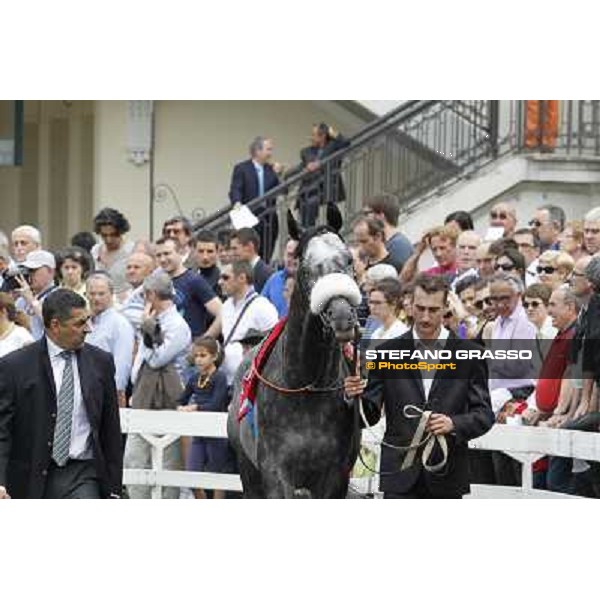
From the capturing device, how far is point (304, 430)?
11.2 metres

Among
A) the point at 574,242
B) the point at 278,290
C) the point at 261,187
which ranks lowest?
the point at 278,290

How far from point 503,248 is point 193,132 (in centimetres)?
896

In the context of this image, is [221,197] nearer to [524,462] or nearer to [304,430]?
[524,462]

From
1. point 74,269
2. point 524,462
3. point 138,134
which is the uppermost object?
point 138,134

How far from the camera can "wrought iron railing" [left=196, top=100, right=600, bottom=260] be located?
20.4 m

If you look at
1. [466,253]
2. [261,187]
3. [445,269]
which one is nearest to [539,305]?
[466,253]

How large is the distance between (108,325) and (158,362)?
558 mm

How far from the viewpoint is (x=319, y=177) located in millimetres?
20250

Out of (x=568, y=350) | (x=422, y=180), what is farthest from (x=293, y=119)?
(x=568, y=350)

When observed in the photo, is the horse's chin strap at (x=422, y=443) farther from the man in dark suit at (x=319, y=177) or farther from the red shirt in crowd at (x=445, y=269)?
the man in dark suit at (x=319, y=177)

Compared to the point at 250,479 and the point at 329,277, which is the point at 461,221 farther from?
the point at 329,277

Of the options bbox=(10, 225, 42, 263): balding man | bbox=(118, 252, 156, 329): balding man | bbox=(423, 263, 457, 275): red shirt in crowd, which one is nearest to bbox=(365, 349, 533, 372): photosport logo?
bbox=(423, 263, 457, 275): red shirt in crowd

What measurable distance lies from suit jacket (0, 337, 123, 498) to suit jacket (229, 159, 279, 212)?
9.01m

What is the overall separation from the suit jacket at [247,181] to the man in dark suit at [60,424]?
902cm
